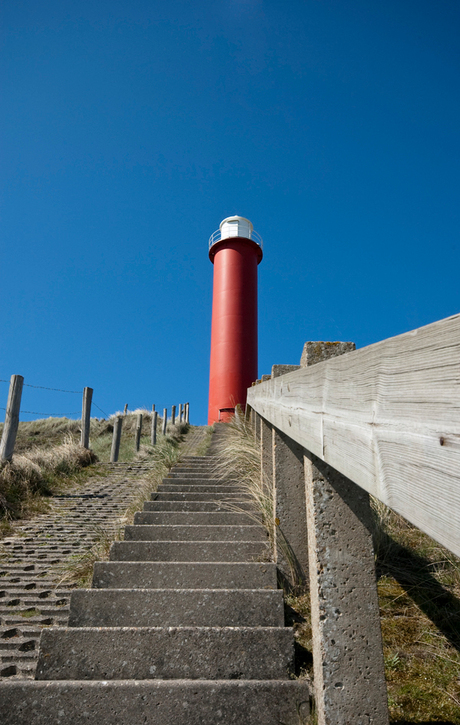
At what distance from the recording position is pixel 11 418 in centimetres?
873

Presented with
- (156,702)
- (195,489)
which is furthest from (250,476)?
(156,702)

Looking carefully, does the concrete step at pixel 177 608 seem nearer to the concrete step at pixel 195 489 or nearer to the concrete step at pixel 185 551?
the concrete step at pixel 185 551

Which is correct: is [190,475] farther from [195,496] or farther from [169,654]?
[169,654]

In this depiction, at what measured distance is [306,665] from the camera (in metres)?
2.66

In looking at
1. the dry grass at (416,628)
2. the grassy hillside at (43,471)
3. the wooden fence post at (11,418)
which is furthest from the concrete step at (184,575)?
the wooden fence post at (11,418)

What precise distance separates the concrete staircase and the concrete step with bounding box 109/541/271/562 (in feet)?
0.20

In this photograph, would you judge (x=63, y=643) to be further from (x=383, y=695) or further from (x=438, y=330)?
(x=438, y=330)

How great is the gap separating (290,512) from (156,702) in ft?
5.35

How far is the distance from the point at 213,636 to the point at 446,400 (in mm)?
2472

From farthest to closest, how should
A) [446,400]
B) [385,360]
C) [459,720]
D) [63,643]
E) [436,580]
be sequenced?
[436,580] → [63,643] → [459,720] → [385,360] → [446,400]

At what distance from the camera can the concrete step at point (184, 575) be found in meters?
3.33

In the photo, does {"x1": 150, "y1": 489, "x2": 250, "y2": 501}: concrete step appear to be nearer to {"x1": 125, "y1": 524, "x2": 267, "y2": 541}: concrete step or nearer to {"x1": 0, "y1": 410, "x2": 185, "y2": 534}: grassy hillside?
{"x1": 125, "y1": 524, "x2": 267, "y2": 541}: concrete step

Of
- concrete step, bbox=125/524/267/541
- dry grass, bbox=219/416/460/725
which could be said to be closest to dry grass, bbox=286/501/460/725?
dry grass, bbox=219/416/460/725

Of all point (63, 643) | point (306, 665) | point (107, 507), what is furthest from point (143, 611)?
point (107, 507)
